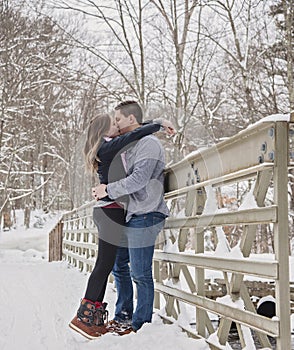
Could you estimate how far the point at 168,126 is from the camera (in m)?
3.74

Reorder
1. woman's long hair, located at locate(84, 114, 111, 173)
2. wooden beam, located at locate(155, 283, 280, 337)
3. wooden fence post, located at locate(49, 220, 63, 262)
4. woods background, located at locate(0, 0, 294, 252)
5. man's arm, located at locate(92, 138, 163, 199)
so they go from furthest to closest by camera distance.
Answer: wooden fence post, located at locate(49, 220, 63, 262) < woods background, located at locate(0, 0, 294, 252) < woman's long hair, located at locate(84, 114, 111, 173) < man's arm, located at locate(92, 138, 163, 199) < wooden beam, located at locate(155, 283, 280, 337)

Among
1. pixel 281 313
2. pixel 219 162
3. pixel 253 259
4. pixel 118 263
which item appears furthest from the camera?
pixel 118 263

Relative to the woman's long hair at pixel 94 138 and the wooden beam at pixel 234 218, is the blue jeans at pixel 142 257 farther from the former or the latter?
the woman's long hair at pixel 94 138

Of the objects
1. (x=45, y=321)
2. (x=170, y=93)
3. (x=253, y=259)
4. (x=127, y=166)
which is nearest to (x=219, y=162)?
(x=253, y=259)

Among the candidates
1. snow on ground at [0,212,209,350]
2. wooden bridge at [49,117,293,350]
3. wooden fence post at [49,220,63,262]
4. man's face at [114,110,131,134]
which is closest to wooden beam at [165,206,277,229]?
wooden bridge at [49,117,293,350]

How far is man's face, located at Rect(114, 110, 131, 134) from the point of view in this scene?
3.82 metres

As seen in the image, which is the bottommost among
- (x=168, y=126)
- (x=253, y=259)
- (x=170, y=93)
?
(x=253, y=259)

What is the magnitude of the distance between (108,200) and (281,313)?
1809 mm

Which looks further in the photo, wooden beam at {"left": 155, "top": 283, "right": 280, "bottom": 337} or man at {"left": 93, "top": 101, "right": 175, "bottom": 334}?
man at {"left": 93, "top": 101, "right": 175, "bottom": 334}

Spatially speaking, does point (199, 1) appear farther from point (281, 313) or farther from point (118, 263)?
point (281, 313)

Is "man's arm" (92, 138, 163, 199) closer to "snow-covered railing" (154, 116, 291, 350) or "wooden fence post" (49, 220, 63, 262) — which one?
"snow-covered railing" (154, 116, 291, 350)

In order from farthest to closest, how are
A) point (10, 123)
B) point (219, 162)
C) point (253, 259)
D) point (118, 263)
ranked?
point (10, 123) < point (118, 263) < point (219, 162) < point (253, 259)

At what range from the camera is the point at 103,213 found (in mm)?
3719

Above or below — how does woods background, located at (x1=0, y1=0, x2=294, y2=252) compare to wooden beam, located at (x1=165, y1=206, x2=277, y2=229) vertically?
above
